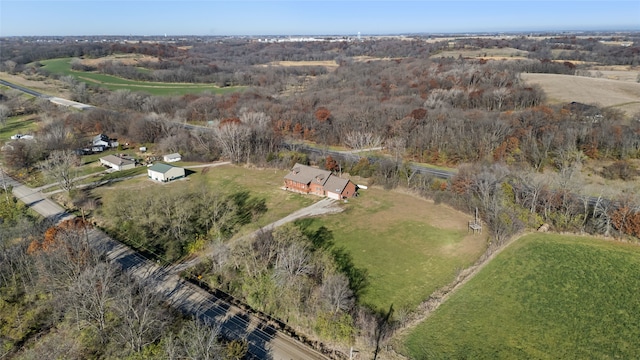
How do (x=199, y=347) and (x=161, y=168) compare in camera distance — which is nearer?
(x=199, y=347)

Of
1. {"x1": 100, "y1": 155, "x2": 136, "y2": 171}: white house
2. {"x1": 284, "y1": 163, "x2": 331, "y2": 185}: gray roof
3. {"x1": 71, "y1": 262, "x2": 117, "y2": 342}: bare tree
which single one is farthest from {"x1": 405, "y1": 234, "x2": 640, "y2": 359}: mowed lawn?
{"x1": 100, "y1": 155, "x2": 136, "y2": 171}: white house

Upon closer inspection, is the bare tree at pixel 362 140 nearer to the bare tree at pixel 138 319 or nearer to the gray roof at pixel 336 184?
the gray roof at pixel 336 184

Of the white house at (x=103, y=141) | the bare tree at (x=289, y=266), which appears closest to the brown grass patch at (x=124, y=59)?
the white house at (x=103, y=141)

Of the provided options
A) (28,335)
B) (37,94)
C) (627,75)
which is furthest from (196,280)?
(627,75)

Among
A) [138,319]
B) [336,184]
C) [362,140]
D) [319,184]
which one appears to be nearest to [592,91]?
[362,140]

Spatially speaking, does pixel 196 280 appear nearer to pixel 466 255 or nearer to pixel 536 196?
pixel 466 255

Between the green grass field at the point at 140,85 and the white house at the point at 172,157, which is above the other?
the green grass field at the point at 140,85

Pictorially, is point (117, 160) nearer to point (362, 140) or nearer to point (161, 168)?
point (161, 168)
